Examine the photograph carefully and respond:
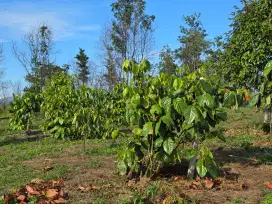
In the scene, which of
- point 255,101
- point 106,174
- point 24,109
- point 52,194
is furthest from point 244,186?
point 24,109

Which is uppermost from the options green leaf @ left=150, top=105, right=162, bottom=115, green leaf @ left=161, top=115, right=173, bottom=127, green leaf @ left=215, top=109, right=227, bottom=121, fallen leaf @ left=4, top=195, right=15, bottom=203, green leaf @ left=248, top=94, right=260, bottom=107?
green leaf @ left=248, top=94, right=260, bottom=107

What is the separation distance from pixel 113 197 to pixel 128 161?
0.45m

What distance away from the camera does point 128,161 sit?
12.6 feet

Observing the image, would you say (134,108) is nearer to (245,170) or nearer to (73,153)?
(245,170)

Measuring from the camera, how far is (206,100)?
3.52 m

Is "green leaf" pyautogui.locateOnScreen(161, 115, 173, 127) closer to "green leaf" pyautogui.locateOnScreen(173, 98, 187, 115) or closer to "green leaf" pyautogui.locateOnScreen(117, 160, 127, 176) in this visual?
"green leaf" pyautogui.locateOnScreen(173, 98, 187, 115)

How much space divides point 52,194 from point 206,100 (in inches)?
71.7

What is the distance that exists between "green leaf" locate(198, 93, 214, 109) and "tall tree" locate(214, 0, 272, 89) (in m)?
4.13

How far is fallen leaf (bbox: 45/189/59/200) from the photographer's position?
11.2 feet

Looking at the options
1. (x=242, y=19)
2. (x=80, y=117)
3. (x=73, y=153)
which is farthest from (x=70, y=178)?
(x=242, y=19)

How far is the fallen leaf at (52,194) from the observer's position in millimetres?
3411

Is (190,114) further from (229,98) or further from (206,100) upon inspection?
(229,98)

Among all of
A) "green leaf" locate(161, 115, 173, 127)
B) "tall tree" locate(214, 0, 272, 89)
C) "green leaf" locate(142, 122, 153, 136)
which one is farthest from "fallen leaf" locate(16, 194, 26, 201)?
"tall tree" locate(214, 0, 272, 89)

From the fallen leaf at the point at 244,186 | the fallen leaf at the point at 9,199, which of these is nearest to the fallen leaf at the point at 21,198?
the fallen leaf at the point at 9,199
